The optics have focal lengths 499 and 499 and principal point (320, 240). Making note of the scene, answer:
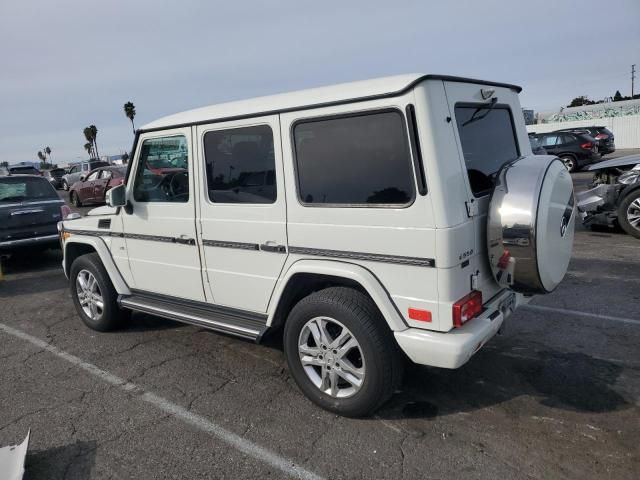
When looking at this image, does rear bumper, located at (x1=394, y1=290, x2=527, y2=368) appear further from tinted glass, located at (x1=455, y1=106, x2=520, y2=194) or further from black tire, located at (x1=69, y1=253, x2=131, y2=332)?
black tire, located at (x1=69, y1=253, x2=131, y2=332)

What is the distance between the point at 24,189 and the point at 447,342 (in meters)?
8.57

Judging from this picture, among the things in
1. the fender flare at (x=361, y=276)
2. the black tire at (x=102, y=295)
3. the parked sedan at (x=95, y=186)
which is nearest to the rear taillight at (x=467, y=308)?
the fender flare at (x=361, y=276)

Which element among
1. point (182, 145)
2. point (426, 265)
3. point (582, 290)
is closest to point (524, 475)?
point (426, 265)

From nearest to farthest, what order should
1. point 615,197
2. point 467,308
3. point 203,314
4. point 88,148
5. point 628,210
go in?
point 467,308
point 203,314
point 628,210
point 615,197
point 88,148

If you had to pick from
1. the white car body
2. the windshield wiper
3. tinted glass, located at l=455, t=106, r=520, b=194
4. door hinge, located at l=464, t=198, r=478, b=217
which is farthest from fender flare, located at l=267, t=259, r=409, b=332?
the windshield wiper

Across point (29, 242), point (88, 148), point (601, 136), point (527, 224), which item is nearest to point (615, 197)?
point (527, 224)

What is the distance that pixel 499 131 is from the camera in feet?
12.0

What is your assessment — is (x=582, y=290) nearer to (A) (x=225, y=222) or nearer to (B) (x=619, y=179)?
(B) (x=619, y=179)

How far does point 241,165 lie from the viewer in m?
3.66

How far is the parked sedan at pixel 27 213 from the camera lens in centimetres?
817

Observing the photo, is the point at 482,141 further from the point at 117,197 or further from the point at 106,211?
the point at 106,211

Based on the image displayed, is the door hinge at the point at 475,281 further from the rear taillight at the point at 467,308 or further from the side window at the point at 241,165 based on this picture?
the side window at the point at 241,165

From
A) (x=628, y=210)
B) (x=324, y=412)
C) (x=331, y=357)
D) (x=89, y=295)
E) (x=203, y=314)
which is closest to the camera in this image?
(x=331, y=357)

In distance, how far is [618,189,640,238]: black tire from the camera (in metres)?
7.77
